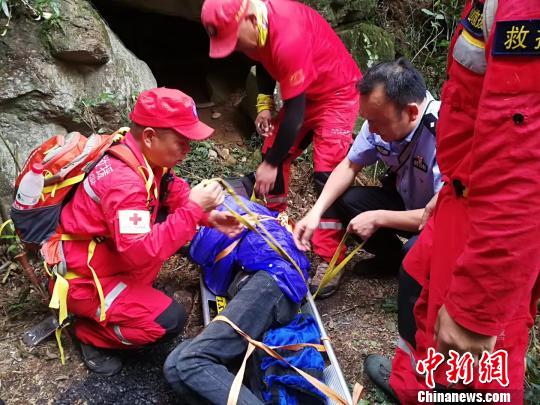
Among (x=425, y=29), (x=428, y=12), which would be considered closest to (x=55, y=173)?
(x=428, y=12)

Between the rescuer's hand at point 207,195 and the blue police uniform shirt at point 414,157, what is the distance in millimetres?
1054

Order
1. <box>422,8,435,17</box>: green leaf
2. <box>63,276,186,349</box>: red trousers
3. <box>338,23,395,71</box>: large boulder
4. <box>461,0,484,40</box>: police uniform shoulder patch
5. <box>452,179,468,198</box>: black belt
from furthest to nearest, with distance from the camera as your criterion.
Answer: <box>422,8,435,17</box>: green leaf < <box>338,23,395,71</box>: large boulder < <box>63,276,186,349</box>: red trousers < <box>452,179,468,198</box>: black belt < <box>461,0,484,40</box>: police uniform shoulder patch

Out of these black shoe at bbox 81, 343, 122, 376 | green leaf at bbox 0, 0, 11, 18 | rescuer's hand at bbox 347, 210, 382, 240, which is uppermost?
green leaf at bbox 0, 0, 11, 18

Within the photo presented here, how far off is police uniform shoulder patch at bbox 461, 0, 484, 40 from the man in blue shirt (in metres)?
1.31

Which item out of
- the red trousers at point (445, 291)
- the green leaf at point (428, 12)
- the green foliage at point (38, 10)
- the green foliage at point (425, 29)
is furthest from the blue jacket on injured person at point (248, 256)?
the green leaf at point (428, 12)

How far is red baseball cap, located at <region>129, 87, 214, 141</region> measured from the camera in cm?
250

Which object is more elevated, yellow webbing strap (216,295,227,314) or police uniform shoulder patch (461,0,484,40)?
police uniform shoulder patch (461,0,484,40)

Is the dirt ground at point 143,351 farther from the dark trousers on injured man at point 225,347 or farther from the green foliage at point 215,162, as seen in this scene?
the green foliage at point 215,162

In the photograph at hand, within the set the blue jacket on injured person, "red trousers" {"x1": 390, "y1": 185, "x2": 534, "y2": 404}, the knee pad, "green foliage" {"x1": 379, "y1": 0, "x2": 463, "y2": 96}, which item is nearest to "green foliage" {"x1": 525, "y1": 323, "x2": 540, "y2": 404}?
"red trousers" {"x1": 390, "y1": 185, "x2": 534, "y2": 404}

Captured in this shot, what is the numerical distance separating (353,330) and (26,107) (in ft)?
9.60

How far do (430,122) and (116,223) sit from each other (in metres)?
1.83

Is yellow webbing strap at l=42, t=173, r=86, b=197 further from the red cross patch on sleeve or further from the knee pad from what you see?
the knee pad

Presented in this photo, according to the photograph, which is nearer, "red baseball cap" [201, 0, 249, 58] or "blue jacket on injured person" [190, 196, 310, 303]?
"blue jacket on injured person" [190, 196, 310, 303]

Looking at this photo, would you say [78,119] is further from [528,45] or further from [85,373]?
[528,45]
